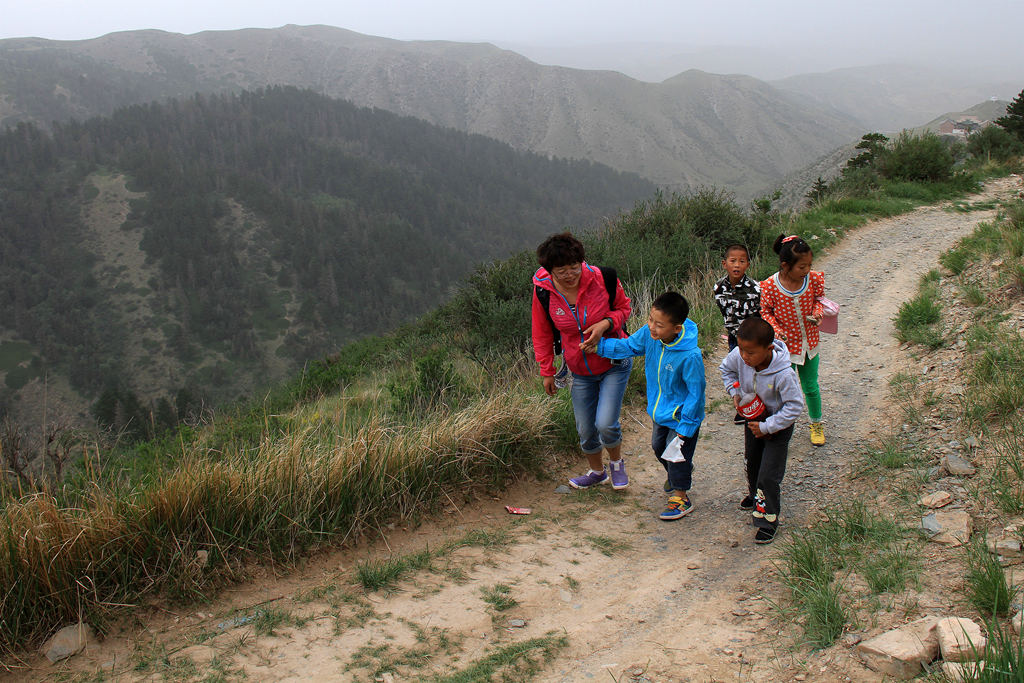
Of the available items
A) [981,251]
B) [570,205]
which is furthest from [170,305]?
[981,251]

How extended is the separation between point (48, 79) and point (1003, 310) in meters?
221

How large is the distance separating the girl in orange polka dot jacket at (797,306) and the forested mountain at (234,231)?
68.2 meters

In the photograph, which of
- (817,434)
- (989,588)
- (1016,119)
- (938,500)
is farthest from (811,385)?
(1016,119)

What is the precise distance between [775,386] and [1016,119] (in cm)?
2160

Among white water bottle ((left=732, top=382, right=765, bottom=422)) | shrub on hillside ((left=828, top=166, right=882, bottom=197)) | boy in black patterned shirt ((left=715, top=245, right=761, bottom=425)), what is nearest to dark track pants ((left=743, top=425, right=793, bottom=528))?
white water bottle ((left=732, top=382, right=765, bottom=422))

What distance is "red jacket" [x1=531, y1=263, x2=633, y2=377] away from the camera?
373 centimetres

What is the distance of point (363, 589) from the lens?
3164 mm

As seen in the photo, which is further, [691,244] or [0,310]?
[0,310]

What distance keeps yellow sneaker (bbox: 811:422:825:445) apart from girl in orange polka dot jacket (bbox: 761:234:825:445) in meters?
0.02

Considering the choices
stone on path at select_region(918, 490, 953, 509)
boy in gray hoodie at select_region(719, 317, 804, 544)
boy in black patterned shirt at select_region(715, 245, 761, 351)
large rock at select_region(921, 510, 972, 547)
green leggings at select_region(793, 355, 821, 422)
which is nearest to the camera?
large rock at select_region(921, 510, 972, 547)

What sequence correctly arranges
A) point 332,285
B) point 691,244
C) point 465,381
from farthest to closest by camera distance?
point 332,285 → point 691,244 → point 465,381

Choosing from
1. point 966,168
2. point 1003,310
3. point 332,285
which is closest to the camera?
point 1003,310

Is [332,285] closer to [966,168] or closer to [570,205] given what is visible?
[570,205]

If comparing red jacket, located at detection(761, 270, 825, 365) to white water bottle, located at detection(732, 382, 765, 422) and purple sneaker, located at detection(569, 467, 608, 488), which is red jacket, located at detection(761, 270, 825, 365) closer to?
white water bottle, located at detection(732, 382, 765, 422)
